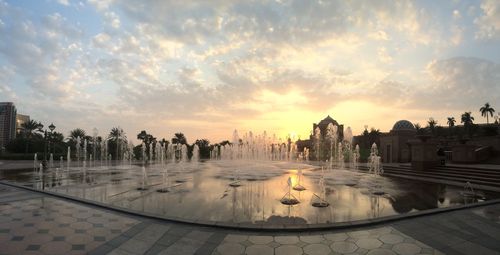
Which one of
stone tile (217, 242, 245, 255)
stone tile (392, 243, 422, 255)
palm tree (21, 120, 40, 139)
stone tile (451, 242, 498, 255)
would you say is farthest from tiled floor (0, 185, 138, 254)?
palm tree (21, 120, 40, 139)

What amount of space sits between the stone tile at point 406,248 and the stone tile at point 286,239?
188cm

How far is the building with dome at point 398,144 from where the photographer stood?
31.8 metres

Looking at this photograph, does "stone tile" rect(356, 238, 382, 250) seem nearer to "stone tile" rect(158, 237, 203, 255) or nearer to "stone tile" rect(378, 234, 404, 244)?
"stone tile" rect(378, 234, 404, 244)

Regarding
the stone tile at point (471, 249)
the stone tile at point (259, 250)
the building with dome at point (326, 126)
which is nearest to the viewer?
the stone tile at point (471, 249)

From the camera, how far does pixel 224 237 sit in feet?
21.3

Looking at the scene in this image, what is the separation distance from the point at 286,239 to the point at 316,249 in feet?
2.35

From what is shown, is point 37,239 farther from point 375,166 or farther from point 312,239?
point 375,166

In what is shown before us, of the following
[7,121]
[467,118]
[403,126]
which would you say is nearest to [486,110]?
[467,118]

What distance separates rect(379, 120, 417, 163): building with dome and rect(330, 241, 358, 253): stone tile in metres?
28.8

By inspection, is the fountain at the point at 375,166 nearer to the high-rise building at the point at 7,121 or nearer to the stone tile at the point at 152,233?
the stone tile at the point at 152,233

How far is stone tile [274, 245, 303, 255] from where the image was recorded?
5605 millimetres

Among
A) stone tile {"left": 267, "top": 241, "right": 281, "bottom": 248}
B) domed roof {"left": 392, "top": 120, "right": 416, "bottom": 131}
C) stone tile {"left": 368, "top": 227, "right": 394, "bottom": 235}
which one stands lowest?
stone tile {"left": 267, "top": 241, "right": 281, "bottom": 248}

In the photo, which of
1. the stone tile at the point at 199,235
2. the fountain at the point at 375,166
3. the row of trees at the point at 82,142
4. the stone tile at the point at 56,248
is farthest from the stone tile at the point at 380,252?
the row of trees at the point at 82,142

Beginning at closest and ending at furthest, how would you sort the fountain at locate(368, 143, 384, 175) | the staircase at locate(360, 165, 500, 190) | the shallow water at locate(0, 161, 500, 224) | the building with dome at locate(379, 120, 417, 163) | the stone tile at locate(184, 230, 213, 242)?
the stone tile at locate(184, 230, 213, 242), the shallow water at locate(0, 161, 500, 224), the staircase at locate(360, 165, 500, 190), the fountain at locate(368, 143, 384, 175), the building with dome at locate(379, 120, 417, 163)
